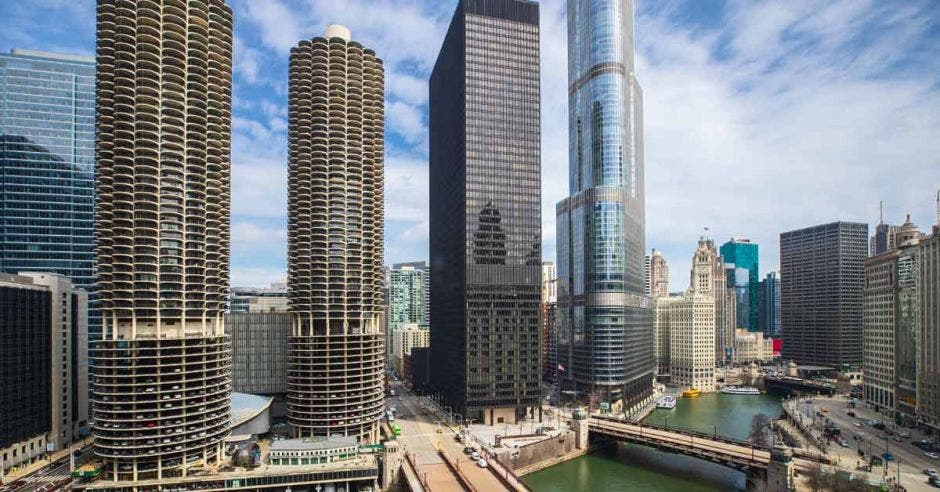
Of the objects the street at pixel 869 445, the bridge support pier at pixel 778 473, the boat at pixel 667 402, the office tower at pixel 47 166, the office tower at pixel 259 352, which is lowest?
the boat at pixel 667 402

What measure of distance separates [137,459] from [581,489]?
71934mm

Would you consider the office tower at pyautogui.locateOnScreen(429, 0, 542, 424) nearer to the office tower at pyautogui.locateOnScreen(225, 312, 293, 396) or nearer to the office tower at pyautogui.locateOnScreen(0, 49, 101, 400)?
the office tower at pyautogui.locateOnScreen(225, 312, 293, 396)

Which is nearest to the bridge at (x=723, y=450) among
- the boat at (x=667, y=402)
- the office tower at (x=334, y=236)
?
the office tower at (x=334, y=236)

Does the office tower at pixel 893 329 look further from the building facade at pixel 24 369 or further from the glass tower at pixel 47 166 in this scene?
the glass tower at pixel 47 166

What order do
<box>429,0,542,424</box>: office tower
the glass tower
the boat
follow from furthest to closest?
the boat < the glass tower < <box>429,0,542,424</box>: office tower

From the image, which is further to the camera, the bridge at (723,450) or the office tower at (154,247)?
the bridge at (723,450)

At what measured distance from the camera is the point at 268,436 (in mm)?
118562

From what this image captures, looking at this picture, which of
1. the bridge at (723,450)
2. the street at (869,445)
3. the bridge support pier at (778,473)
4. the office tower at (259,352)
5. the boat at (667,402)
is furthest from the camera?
the boat at (667,402)

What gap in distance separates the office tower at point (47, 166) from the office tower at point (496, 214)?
90.3 meters

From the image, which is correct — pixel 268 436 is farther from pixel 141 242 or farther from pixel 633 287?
pixel 633 287

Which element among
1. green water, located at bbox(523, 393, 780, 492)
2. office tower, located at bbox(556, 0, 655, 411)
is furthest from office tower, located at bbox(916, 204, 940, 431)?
office tower, located at bbox(556, 0, 655, 411)

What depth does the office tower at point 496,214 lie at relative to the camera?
132375 millimetres

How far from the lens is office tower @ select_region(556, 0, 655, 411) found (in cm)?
17012

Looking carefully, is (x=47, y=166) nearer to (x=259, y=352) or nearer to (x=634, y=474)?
(x=259, y=352)
